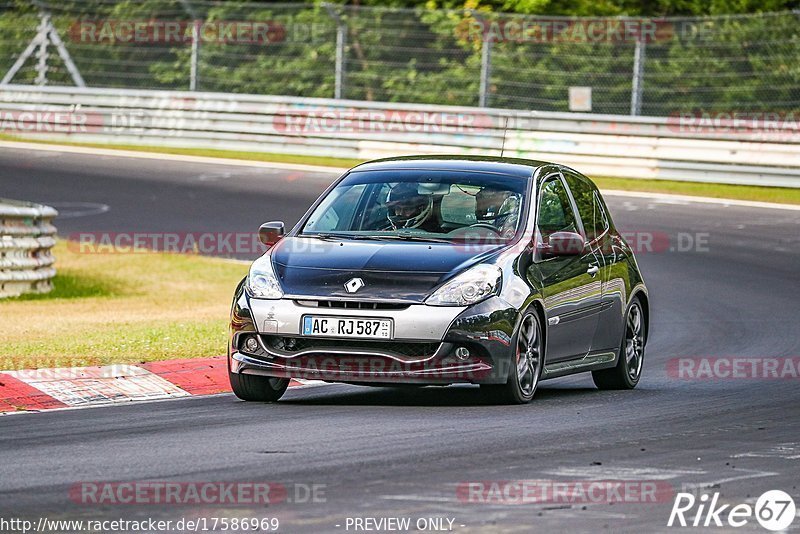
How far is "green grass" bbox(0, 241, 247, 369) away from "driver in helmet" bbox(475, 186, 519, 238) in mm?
2727

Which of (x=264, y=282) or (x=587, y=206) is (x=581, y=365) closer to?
(x=587, y=206)

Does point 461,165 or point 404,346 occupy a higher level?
point 461,165

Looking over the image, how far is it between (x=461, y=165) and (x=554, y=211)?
0.71m

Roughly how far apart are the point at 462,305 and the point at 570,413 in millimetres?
951

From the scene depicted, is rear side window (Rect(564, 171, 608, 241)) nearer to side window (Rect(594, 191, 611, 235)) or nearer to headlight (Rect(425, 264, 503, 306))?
side window (Rect(594, 191, 611, 235))

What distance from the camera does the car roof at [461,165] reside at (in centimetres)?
1118

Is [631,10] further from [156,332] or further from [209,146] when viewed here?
[156,332]

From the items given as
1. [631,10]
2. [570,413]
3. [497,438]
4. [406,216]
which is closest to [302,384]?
[406,216]

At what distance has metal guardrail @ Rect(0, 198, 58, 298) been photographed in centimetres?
1756

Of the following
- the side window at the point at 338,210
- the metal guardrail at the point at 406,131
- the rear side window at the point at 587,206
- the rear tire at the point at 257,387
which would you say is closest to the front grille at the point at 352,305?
the rear tire at the point at 257,387

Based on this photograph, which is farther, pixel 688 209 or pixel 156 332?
pixel 688 209

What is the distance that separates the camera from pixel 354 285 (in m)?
9.75

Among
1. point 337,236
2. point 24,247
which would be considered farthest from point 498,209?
point 24,247

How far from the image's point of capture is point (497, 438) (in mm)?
8617
